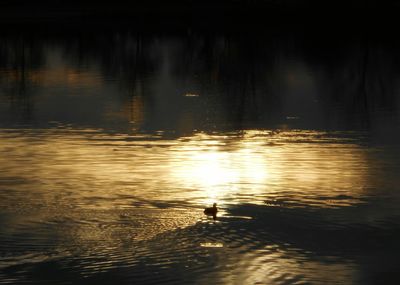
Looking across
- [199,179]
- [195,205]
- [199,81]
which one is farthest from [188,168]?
[199,81]

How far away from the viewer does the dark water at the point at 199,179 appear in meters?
14.2

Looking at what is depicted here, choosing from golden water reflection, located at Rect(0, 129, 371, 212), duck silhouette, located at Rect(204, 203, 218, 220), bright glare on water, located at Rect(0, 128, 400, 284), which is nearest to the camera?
bright glare on water, located at Rect(0, 128, 400, 284)

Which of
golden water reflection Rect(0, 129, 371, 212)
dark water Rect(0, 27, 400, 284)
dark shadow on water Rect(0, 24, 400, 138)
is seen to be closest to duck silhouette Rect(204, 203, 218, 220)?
dark water Rect(0, 27, 400, 284)

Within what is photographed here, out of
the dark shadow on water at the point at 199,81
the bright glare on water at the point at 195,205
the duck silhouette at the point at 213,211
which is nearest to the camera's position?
the bright glare on water at the point at 195,205

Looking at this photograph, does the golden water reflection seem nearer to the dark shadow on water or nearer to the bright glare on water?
the bright glare on water

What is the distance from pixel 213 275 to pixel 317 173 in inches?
255

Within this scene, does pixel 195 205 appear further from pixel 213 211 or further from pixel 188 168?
pixel 188 168

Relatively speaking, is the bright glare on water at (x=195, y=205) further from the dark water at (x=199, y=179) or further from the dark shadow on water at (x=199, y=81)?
the dark shadow on water at (x=199, y=81)

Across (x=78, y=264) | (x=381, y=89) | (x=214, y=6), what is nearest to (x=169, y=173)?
(x=78, y=264)

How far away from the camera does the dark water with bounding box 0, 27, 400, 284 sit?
46.5 feet

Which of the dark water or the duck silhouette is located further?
the duck silhouette

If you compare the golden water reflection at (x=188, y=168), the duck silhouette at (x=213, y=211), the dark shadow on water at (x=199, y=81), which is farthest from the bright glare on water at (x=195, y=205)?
the dark shadow on water at (x=199, y=81)

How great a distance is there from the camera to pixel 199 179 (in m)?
19.1

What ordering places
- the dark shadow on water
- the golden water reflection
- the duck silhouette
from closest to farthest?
the duck silhouette → the golden water reflection → the dark shadow on water
